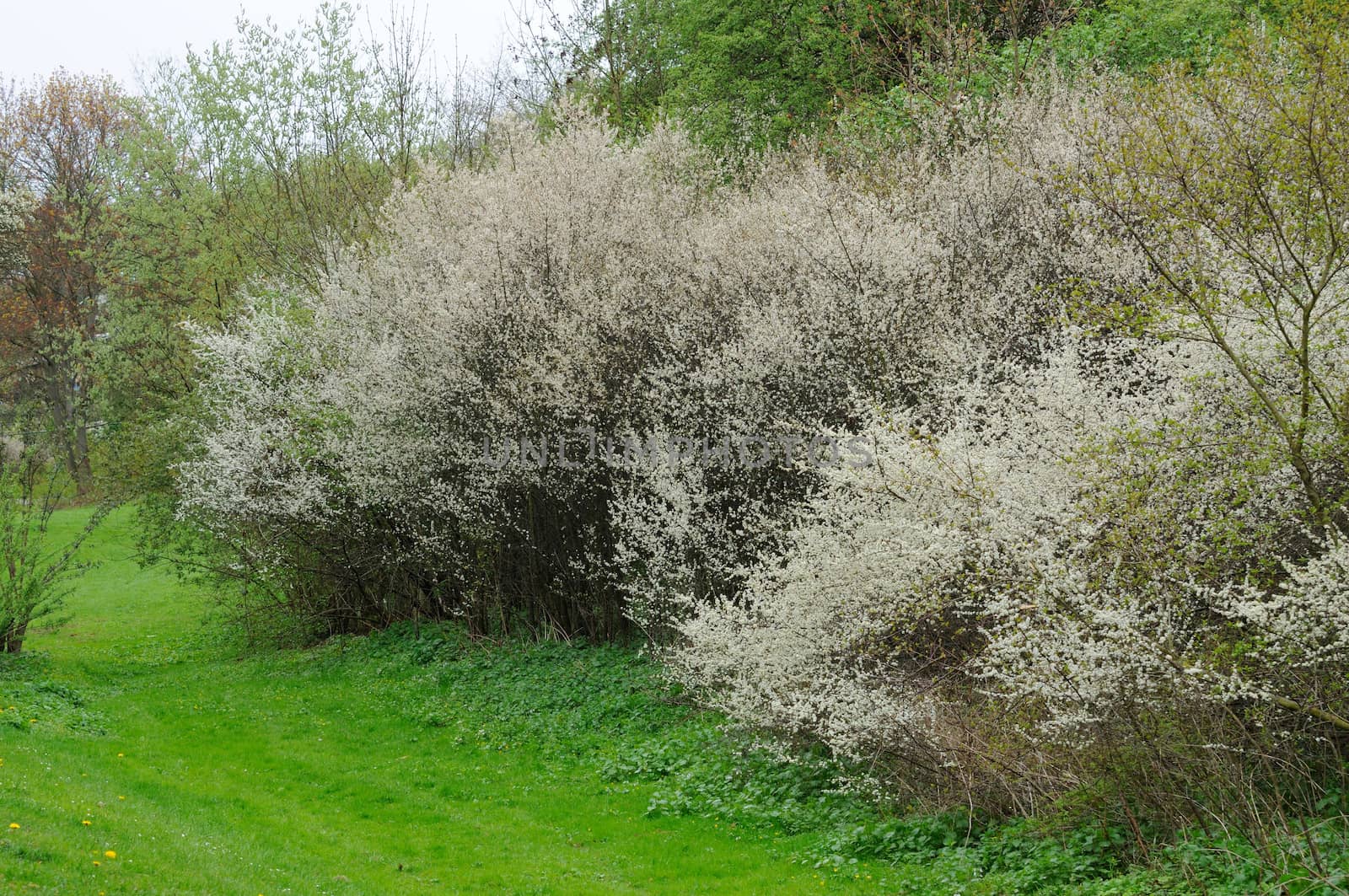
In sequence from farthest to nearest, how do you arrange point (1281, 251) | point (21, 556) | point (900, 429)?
1. point (21, 556)
2. point (900, 429)
3. point (1281, 251)

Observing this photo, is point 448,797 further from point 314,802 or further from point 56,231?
point 56,231

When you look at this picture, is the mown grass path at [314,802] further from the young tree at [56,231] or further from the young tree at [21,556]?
the young tree at [56,231]

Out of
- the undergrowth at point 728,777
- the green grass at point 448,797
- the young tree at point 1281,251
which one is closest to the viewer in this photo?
the undergrowth at point 728,777

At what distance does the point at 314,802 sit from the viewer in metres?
9.94

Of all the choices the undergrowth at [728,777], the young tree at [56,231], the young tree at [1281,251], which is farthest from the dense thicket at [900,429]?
the young tree at [56,231]

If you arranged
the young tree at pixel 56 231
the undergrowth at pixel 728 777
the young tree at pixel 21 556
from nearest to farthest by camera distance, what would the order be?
the undergrowth at pixel 728 777
the young tree at pixel 21 556
the young tree at pixel 56 231

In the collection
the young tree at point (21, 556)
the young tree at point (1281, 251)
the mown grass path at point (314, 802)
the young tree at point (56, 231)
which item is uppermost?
the young tree at point (56, 231)

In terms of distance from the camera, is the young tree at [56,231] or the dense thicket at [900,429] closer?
the dense thicket at [900,429]

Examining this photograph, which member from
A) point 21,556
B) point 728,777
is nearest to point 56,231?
point 21,556

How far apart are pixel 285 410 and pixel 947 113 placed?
1088 cm

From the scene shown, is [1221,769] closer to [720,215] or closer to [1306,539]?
[1306,539]

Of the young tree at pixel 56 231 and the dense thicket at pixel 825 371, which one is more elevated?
the young tree at pixel 56 231

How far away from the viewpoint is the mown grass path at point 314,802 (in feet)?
22.9

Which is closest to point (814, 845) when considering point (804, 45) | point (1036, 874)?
point (1036, 874)
